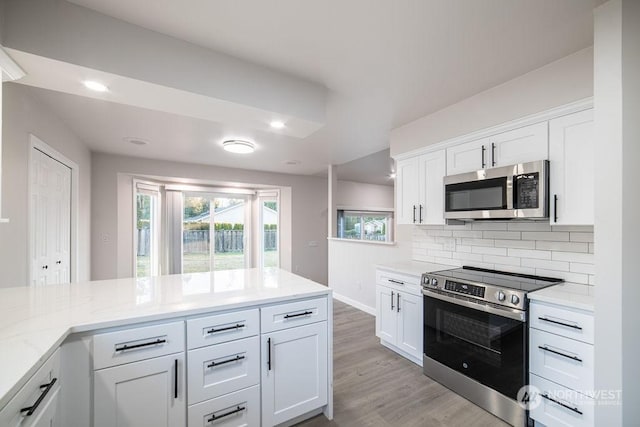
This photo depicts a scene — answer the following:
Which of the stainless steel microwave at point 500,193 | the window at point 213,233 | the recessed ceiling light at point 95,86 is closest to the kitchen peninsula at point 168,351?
the recessed ceiling light at point 95,86

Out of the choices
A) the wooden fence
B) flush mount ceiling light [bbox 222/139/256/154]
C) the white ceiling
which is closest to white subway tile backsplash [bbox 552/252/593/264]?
the white ceiling

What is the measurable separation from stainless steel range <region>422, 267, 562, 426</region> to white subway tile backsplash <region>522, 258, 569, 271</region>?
0.11m

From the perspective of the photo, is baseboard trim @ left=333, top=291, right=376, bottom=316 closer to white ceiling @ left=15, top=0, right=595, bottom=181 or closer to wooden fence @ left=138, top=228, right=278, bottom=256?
wooden fence @ left=138, top=228, right=278, bottom=256

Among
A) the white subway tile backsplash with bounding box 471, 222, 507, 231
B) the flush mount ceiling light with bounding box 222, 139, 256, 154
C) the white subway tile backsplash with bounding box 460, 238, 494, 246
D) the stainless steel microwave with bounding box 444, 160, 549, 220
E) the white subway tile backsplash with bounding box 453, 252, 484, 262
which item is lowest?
the white subway tile backsplash with bounding box 453, 252, 484, 262

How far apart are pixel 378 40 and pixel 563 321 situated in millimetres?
2067

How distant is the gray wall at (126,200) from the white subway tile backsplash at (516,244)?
4.20 m

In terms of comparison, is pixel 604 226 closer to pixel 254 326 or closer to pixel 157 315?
pixel 254 326

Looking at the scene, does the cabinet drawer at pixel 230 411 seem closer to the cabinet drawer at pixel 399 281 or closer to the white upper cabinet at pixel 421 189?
the cabinet drawer at pixel 399 281

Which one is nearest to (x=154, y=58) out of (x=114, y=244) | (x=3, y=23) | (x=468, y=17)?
(x=3, y=23)

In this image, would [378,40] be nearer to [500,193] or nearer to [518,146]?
[518,146]

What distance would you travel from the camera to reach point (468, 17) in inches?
58.6

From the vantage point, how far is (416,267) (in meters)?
2.81

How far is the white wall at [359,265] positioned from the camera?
3548mm

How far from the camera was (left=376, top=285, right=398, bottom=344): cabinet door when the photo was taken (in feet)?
9.14
